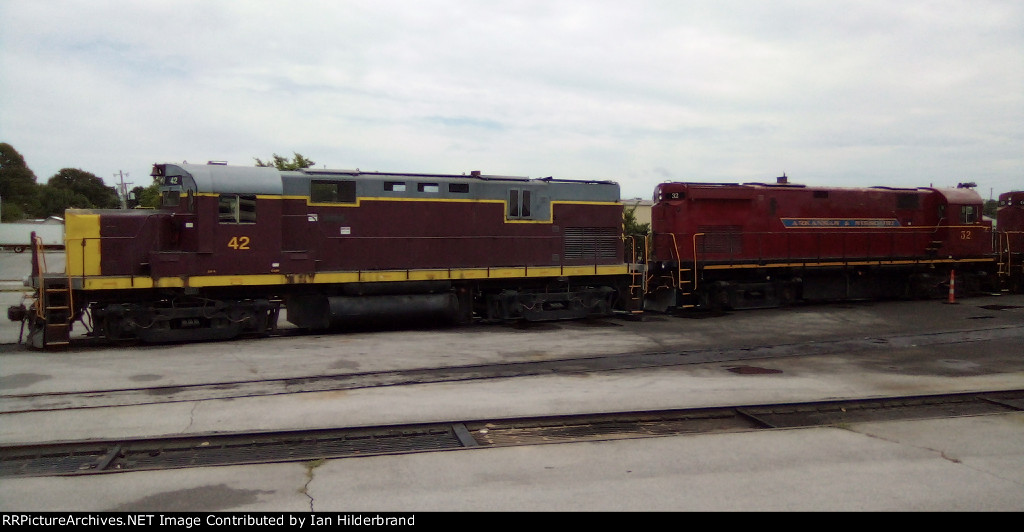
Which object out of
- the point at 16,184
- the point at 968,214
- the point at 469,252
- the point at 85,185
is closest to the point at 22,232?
the point at 16,184

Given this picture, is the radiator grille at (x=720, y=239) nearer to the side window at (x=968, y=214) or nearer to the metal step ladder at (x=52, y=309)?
the side window at (x=968, y=214)

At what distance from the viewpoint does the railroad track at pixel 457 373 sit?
8.62 metres

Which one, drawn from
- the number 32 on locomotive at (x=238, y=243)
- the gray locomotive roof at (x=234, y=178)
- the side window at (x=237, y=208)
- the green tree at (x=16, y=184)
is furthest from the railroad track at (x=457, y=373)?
the green tree at (x=16, y=184)

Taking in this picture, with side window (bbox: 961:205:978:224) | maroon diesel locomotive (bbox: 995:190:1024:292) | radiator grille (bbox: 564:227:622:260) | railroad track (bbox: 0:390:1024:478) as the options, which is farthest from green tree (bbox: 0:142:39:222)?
maroon diesel locomotive (bbox: 995:190:1024:292)

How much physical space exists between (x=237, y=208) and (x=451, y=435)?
8.12 m

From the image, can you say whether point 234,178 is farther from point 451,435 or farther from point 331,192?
point 451,435

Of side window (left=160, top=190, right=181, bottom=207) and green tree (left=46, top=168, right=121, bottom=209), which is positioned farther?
green tree (left=46, top=168, right=121, bottom=209)

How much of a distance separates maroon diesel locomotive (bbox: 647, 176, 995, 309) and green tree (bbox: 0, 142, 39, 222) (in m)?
81.1

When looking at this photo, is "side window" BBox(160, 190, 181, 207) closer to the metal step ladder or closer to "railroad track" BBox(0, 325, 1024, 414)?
the metal step ladder

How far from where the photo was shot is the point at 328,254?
1440 cm

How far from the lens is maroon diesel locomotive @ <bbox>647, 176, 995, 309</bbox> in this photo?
18.7 m

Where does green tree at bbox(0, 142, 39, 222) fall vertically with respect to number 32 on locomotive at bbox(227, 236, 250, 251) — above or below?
above

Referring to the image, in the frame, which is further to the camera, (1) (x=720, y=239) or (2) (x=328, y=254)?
(1) (x=720, y=239)

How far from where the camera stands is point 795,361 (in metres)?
11.3
